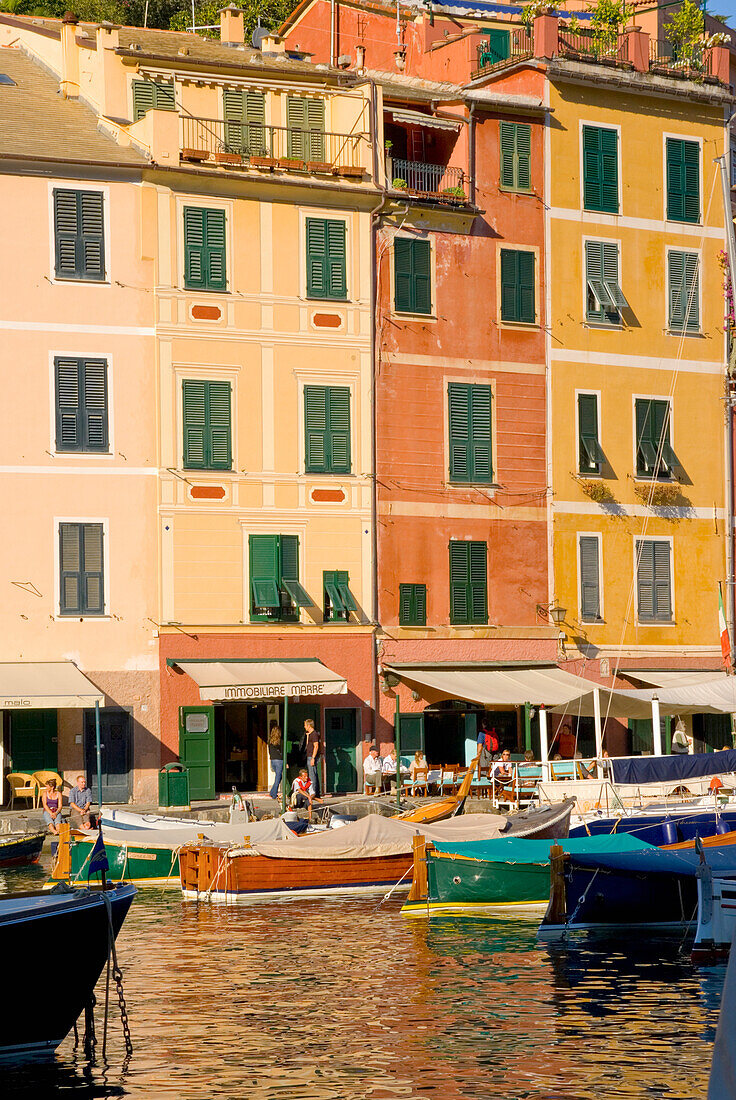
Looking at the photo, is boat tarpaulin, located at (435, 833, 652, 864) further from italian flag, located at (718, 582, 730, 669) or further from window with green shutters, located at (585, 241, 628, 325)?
window with green shutters, located at (585, 241, 628, 325)

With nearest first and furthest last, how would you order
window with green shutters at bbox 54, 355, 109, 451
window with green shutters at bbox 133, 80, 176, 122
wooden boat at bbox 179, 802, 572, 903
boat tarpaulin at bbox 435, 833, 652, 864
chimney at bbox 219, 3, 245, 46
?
boat tarpaulin at bbox 435, 833, 652, 864 → wooden boat at bbox 179, 802, 572, 903 → window with green shutters at bbox 54, 355, 109, 451 → window with green shutters at bbox 133, 80, 176, 122 → chimney at bbox 219, 3, 245, 46

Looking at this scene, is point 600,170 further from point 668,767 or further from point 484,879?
point 484,879

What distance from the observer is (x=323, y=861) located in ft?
91.7

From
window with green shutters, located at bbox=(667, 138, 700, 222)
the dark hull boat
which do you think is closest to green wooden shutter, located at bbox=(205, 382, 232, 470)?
window with green shutters, located at bbox=(667, 138, 700, 222)

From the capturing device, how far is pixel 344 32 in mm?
51250

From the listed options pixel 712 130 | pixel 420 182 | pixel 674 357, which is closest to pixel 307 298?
pixel 420 182

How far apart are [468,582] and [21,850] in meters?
14.6

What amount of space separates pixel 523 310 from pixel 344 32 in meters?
13.1

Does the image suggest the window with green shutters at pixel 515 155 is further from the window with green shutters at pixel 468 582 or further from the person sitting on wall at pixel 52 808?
the person sitting on wall at pixel 52 808

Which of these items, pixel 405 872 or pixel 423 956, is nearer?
pixel 423 956

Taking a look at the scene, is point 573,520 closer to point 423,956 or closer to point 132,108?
point 132,108

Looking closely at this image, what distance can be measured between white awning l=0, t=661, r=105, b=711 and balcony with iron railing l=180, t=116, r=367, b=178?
38.9ft

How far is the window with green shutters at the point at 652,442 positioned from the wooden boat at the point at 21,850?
19.9 metres

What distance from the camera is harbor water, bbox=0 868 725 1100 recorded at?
16016 millimetres
